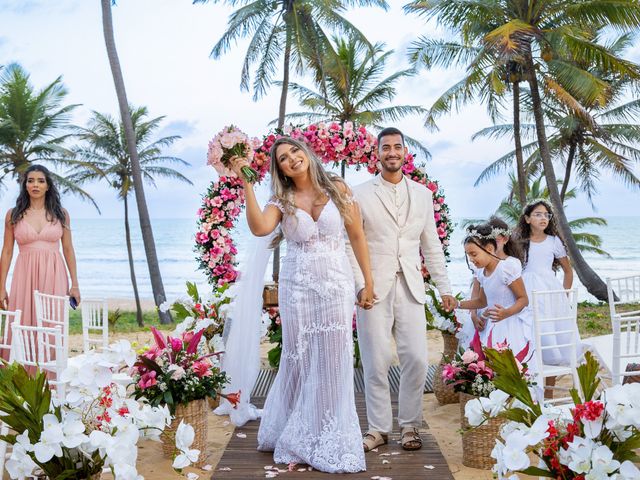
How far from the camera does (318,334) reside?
4.85 metres

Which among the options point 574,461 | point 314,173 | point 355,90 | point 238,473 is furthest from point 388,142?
point 355,90

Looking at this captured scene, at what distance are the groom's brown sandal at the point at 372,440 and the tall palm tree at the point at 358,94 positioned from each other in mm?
21266

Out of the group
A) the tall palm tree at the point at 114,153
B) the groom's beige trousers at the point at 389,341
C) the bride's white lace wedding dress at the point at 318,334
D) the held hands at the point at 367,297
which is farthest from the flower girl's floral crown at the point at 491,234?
the tall palm tree at the point at 114,153

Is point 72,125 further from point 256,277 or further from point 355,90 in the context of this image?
point 256,277

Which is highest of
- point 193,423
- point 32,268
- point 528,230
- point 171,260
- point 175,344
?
point 171,260

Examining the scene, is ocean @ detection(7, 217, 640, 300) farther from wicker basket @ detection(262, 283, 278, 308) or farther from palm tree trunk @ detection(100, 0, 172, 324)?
wicker basket @ detection(262, 283, 278, 308)

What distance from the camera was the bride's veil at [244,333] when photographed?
5445 millimetres

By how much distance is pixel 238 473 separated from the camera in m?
4.66

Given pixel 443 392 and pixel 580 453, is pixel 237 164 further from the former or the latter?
pixel 443 392

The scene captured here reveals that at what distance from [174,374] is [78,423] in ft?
8.81

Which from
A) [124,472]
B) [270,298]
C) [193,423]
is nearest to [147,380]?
[193,423]

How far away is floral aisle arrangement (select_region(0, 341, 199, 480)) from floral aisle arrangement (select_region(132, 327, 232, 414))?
2298 mm

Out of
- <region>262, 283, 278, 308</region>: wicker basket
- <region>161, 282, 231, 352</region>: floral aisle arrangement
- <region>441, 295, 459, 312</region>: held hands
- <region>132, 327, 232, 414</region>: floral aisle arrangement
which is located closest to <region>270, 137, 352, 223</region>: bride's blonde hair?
<region>441, 295, 459, 312</region>: held hands

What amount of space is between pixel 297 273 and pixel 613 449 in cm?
303
